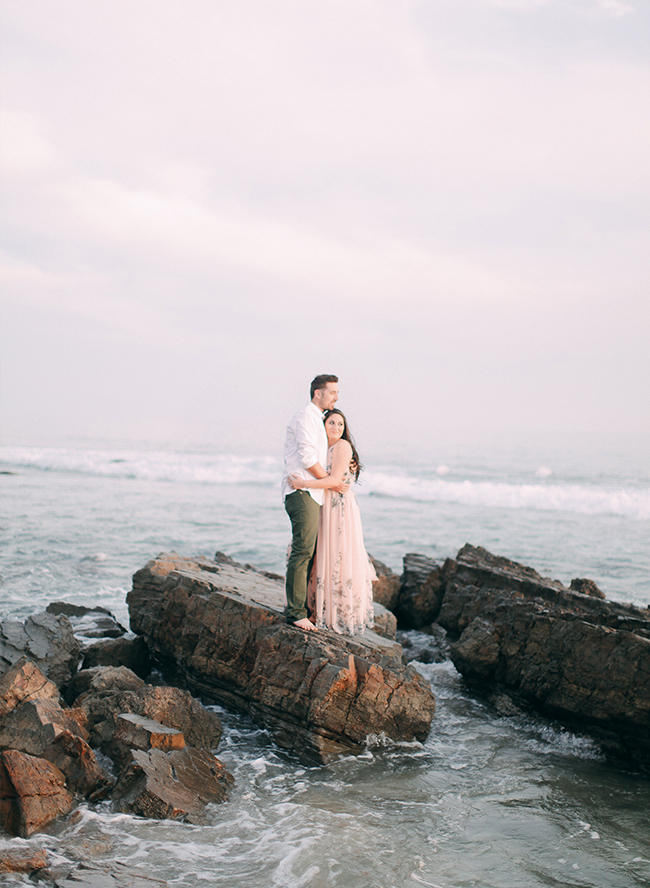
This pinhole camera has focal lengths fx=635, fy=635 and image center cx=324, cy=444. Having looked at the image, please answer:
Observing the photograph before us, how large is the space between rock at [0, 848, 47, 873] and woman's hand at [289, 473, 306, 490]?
3.85 m

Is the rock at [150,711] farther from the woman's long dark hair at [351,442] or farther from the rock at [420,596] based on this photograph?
the rock at [420,596]

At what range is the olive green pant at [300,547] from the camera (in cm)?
699

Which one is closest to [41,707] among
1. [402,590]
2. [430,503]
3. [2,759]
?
[2,759]

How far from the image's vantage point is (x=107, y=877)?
418 centimetres

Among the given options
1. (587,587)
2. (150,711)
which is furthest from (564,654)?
(150,711)

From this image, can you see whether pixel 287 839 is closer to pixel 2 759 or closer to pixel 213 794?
pixel 213 794

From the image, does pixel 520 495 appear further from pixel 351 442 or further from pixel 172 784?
pixel 172 784

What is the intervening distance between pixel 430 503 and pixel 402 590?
19436mm

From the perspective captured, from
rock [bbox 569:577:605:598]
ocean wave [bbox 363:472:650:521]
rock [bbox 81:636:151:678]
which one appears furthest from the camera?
ocean wave [bbox 363:472:650:521]

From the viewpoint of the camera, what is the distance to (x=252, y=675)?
6887mm

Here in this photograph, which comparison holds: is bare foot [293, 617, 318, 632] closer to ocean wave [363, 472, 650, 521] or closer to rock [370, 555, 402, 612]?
rock [370, 555, 402, 612]

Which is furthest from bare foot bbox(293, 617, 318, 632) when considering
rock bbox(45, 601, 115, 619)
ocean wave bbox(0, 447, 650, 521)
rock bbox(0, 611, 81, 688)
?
ocean wave bbox(0, 447, 650, 521)

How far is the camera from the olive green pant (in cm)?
699

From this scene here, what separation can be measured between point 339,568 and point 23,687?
3.38 metres
